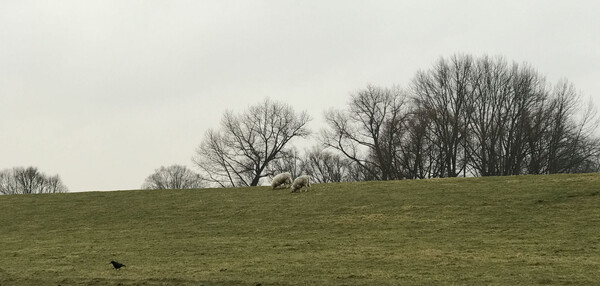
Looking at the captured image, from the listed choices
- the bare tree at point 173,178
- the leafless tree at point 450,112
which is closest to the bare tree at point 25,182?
the bare tree at point 173,178

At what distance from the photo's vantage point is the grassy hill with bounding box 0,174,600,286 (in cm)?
Answer: 1502

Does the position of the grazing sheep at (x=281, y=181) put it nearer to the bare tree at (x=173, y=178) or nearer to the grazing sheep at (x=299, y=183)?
the grazing sheep at (x=299, y=183)

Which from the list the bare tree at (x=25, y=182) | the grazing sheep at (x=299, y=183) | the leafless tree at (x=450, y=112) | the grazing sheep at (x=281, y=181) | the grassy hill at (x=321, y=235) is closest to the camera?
the grassy hill at (x=321, y=235)

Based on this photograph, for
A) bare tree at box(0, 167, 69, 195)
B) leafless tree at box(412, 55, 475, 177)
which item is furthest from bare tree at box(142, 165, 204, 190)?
leafless tree at box(412, 55, 475, 177)

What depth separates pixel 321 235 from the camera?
2200 centimetres

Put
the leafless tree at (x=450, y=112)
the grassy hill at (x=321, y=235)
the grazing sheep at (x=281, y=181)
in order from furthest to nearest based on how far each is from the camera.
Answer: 1. the leafless tree at (x=450, y=112)
2. the grazing sheep at (x=281, y=181)
3. the grassy hill at (x=321, y=235)

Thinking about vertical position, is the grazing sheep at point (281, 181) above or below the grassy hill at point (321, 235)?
above

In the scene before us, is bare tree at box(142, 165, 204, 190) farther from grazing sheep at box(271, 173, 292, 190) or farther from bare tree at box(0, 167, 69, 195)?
grazing sheep at box(271, 173, 292, 190)

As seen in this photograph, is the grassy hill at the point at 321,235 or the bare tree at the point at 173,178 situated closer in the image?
the grassy hill at the point at 321,235

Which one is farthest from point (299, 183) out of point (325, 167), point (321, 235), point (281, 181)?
point (325, 167)

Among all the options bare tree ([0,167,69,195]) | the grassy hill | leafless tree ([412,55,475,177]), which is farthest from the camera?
bare tree ([0,167,69,195])

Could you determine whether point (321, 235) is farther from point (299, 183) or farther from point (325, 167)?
point (325, 167)

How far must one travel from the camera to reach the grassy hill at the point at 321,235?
15016 millimetres

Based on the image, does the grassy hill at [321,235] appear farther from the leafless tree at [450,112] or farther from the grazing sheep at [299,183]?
the leafless tree at [450,112]
